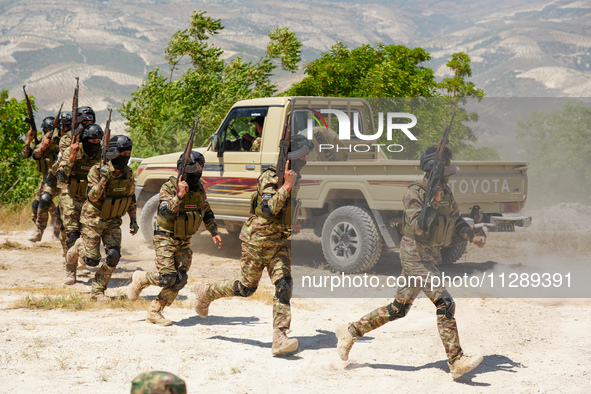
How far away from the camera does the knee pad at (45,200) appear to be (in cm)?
1038

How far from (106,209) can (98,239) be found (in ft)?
1.32

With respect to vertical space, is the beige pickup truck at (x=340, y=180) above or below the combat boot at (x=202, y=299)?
above

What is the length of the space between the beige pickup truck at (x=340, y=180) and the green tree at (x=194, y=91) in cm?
416

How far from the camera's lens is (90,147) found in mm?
8711

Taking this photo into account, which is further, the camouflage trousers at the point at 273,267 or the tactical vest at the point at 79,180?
the tactical vest at the point at 79,180

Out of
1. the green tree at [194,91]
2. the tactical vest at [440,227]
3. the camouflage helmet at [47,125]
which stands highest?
the green tree at [194,91]

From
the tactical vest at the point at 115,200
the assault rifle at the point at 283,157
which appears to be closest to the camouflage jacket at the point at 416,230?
the assault rifle at the point at 283,157

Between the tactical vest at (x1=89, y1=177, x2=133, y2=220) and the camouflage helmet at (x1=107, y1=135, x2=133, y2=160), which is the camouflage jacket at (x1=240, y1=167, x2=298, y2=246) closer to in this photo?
the camouflage helmet at (x1=107, y1=135, x2=133, y2=160)

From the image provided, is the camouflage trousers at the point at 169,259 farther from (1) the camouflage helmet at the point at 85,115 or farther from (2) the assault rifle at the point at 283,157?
(1) the camouflage helmet at the point at 85,115

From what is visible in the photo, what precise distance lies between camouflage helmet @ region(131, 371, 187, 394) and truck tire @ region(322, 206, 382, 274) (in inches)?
261

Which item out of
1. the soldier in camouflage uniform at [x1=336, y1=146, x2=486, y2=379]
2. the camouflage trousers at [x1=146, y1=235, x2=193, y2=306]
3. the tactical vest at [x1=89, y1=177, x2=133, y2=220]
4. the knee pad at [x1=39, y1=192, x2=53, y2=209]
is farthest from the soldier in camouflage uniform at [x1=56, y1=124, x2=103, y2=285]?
the soldier in camouflage uniform at [x1=336, y1=146, x2=486, y2=379]

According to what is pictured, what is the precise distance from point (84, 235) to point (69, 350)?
2178 mm

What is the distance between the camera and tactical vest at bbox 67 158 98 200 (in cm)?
855

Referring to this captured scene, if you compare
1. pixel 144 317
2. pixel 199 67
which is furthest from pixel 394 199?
pixel 199 67
